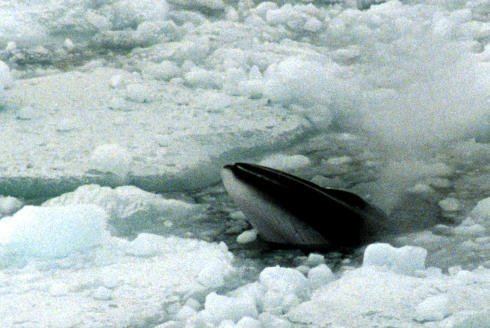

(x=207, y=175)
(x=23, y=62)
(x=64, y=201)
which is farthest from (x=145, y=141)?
(x=23, y=62)

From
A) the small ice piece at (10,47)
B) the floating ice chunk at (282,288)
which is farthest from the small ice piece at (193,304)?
the small ice piece at (10,47)

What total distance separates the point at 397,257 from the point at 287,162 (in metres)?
1.88

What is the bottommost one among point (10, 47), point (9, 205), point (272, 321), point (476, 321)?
point (9, 205)

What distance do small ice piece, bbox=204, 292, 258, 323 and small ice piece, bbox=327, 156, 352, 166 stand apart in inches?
90.7

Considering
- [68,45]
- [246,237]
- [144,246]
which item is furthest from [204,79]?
[144,246]

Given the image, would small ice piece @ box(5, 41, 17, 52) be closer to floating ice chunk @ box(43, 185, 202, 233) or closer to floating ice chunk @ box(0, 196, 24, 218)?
floating ice chunk @ box(0, 196, 24, 218)

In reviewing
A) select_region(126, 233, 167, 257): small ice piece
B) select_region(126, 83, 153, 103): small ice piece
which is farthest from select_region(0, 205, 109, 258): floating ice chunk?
select_region(126, 83, 153, 103): small ice piece

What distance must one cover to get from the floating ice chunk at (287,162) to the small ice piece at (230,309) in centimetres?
218

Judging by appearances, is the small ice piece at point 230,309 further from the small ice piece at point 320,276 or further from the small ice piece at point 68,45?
the small ice piece at point 68,45

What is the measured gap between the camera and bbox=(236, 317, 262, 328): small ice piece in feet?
12.2

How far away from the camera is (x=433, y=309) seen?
151 inches

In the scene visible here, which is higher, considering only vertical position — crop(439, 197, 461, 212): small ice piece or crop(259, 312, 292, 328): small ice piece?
crop(439, 197, 461, 212): small ice piece

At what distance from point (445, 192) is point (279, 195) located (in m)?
1.29

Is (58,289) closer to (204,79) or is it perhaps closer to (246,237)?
(246,237)
